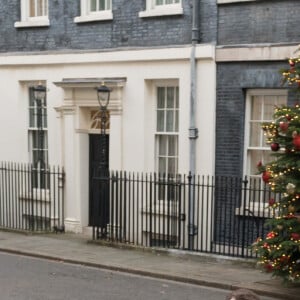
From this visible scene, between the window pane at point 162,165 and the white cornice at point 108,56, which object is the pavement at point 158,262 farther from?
the white cornice at point 108,56

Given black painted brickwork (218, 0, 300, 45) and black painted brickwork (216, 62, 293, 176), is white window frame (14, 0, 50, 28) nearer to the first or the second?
black painted brickwork (218, 0, 300, 45)

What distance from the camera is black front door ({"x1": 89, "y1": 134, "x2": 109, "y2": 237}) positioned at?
13.1 meters

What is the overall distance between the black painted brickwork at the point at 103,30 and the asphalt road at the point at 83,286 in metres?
5.03

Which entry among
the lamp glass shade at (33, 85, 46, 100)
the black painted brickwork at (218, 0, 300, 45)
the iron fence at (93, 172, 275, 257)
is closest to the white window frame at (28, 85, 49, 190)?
the lamp glass shade at (33, 85, 46, 100)

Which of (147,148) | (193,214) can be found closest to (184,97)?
(147,148)

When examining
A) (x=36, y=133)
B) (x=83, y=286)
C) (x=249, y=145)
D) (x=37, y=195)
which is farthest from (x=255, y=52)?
(x=37, y=195)

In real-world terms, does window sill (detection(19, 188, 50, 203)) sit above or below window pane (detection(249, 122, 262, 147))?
below

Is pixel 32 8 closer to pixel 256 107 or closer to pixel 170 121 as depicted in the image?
pixel 170 121

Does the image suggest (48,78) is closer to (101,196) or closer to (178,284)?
(101,196)

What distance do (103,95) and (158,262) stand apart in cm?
409

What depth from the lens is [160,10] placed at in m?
12.8

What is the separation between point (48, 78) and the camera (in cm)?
1481

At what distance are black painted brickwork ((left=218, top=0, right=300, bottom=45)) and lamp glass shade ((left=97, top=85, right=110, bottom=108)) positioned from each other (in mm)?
2669

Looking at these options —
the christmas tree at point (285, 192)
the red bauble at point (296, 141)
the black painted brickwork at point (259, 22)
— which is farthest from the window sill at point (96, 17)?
the red bauble at point (296, 141)
